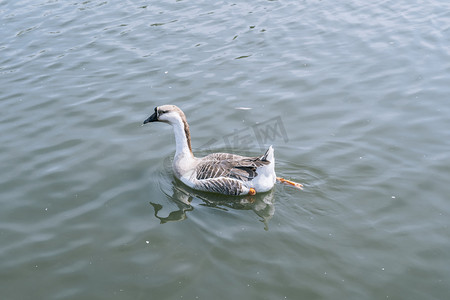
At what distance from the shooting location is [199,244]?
7633 mm

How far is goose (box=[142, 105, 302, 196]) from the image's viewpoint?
28.0 ft

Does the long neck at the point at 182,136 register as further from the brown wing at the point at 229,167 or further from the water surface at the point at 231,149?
the water surface at the point at 231,149

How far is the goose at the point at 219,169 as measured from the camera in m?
8.52

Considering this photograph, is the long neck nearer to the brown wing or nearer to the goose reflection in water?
the brown wing

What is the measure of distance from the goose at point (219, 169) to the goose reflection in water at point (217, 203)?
122mm

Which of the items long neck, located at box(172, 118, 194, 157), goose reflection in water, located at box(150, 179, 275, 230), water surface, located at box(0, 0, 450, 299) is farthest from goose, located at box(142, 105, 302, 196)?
water surface, located at box(0, 0, 450, 299)

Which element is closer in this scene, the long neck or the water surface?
the water surface

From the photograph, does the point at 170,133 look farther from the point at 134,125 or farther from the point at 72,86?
the point at 72,86

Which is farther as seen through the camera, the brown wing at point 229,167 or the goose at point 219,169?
the brown wing at point 229,167

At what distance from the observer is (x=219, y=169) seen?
8.90 meters

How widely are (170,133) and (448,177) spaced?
6049mm

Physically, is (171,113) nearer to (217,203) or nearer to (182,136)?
(182,136)

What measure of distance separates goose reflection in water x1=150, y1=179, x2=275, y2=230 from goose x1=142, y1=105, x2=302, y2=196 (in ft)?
0.40

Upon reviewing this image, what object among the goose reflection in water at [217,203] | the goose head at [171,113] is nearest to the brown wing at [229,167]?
the goose reflection in water at [217,203]
